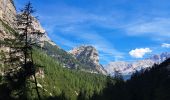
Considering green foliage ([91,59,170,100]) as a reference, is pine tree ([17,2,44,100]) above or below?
above

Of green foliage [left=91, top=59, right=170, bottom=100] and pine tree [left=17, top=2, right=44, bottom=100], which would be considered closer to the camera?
pine tree [left=17, top=2, right=44, bottom=100]

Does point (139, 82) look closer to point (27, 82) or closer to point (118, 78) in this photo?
Answer: point (118, 78)

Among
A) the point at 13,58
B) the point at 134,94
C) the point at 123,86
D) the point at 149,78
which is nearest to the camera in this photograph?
the point at 13,58

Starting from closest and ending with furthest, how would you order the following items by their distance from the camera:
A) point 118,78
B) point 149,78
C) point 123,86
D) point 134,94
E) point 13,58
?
point 13,58 < point 134,94 < point 149,78 < point 123,86 < point 118,78

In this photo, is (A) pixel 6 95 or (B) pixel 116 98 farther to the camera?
(B) pixel 116 98

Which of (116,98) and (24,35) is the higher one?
(24,35)

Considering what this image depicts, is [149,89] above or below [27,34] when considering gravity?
below

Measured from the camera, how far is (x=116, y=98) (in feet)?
487

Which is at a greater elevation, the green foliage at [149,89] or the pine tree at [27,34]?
the pine tree at [27,34]

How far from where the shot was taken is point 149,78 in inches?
5546

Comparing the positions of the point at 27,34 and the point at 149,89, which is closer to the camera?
the point at 27,34

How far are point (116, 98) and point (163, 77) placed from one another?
27.8 m

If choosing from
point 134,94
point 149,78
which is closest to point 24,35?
point 134,94

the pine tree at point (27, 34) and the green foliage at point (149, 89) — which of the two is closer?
the pine tree at point (27, 34)
